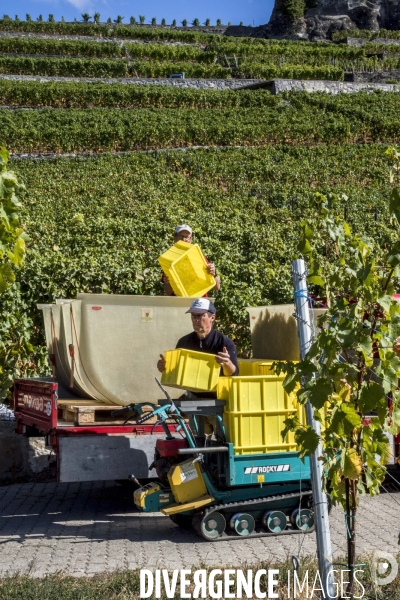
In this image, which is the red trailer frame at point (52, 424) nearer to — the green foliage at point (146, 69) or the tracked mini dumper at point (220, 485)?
the tracked mini dumper at point (220, 485)

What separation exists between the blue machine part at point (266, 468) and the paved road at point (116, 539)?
1.67 ft

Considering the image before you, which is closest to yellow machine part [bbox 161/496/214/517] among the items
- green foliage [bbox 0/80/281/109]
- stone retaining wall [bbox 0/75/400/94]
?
green foliage [bbox 0/80/281/109]

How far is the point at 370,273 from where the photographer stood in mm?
4730

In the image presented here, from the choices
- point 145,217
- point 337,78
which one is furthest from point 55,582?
point 337,78

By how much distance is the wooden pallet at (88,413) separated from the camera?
7855 mm

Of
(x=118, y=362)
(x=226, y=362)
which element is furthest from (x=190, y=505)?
(x=118, y=362)

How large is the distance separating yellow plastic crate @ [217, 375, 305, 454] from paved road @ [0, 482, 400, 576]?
0.82 m

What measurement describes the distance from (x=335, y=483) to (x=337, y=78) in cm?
5999

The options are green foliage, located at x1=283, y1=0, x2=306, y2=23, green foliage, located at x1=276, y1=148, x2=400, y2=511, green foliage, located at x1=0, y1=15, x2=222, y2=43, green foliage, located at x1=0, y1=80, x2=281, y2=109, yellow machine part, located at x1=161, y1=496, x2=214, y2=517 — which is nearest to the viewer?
green foliage, located at x1=276, y1=148, x2=400, y2=511

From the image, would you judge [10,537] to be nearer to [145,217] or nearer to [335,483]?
[335,483]

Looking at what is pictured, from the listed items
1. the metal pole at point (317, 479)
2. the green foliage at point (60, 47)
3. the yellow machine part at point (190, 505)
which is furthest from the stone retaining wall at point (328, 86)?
the metal pole at point (317, 479)

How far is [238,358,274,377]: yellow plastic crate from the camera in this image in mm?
7586

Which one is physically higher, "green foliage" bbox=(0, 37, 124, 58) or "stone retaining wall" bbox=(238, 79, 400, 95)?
Answer: "green foliage" bbox=(0, 37, 124, 58)

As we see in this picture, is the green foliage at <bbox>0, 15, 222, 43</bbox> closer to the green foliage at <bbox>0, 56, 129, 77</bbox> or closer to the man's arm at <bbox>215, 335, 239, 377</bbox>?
the green foliage at <bbox>0, 56, 129, 77</bbox>
